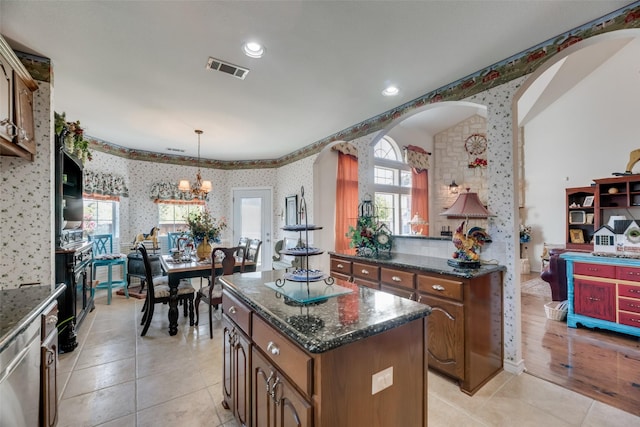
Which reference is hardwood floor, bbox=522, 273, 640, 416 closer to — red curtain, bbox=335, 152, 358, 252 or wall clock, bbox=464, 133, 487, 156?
red curtain, bbox=335, 152, 358, 252

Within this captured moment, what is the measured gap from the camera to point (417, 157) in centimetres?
612

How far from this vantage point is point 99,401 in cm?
201

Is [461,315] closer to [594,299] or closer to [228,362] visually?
[228,362]

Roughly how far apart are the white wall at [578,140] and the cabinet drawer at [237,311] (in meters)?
7.21

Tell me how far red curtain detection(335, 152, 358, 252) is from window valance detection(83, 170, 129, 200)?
13.7 feet

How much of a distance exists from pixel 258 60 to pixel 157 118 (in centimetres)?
216

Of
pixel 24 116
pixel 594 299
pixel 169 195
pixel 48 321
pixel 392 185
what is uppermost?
pixel 24 116

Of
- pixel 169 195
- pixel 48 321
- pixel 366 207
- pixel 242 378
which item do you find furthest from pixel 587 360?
pixel 169 195

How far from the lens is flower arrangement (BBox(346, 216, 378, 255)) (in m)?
3.09

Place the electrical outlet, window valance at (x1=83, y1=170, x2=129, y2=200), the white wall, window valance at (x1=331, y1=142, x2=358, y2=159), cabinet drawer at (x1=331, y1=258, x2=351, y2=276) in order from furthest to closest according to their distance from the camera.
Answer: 1. window valance at (x1=331, y1=142, x2=358, y2=159)
2. the white wall
3. window valance at (x1=83, y1=170, x2=129, y2=200)
4. cabinet drawer at (x1=331, y1=258, x2=351, y2=276)
5. the electrical outlet

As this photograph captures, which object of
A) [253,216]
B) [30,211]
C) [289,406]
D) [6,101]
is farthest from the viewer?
[253,216]

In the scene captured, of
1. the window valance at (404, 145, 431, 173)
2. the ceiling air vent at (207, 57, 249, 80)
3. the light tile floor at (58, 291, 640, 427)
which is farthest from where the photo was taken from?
the window valance at (404, 145, 431, 173)

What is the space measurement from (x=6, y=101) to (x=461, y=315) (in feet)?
11.8

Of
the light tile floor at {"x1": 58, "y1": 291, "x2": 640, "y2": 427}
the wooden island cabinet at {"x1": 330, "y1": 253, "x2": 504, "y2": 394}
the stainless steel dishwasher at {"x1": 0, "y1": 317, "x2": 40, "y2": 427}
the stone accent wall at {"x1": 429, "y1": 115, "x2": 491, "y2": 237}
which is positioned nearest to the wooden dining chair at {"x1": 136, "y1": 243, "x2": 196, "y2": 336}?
the light tile floor at {"x1": 58, "y1": 291, "x2": 640, "y2": 427}
